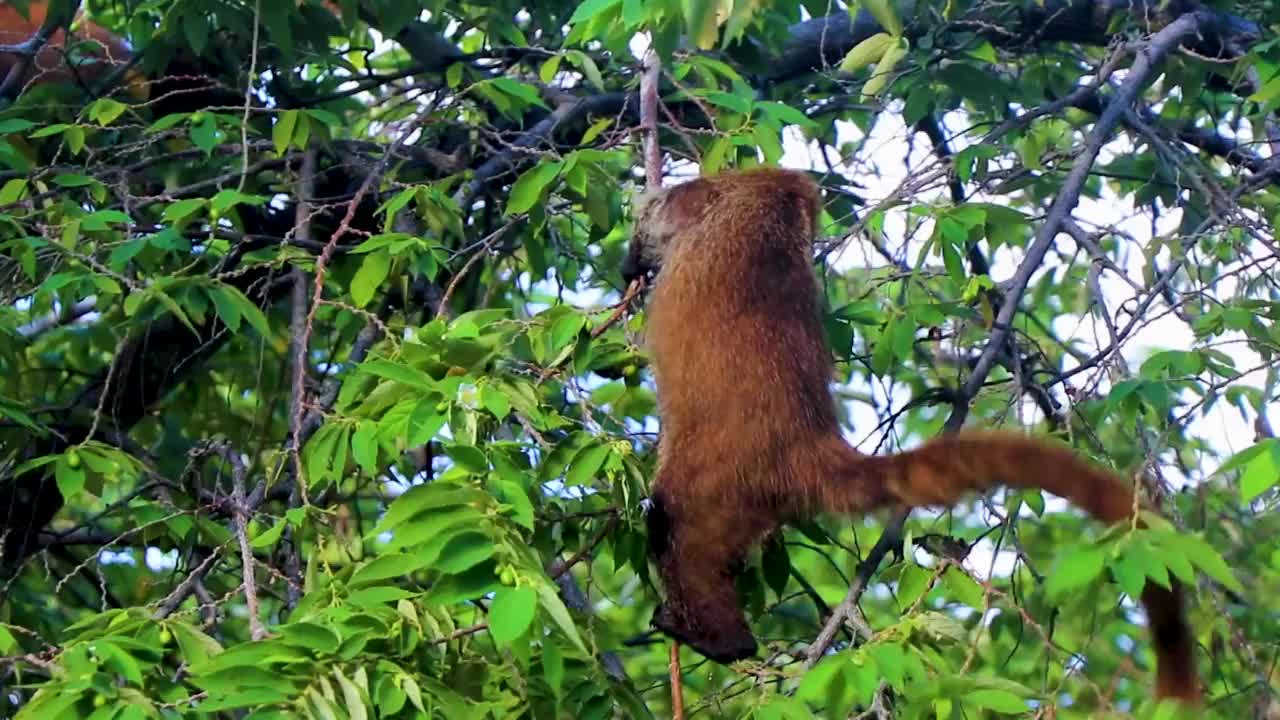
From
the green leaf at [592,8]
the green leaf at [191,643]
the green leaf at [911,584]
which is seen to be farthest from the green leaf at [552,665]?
the green leaf at [592,8]

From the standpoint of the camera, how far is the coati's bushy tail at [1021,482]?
7.91 ft

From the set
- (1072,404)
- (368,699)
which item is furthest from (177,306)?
(1072,404)

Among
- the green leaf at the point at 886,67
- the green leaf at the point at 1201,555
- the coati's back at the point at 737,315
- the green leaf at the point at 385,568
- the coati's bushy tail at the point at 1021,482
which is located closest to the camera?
the green leaf at the point at 1201,555

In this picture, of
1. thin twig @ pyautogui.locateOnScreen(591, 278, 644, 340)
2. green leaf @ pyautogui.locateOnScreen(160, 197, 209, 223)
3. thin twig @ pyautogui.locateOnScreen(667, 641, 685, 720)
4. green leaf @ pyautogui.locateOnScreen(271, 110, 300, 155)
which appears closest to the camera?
thin twig @ pyautogui.locateOnScreen(667, 641, 685, 720)

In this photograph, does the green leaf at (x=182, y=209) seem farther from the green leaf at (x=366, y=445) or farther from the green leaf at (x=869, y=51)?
the green leaf at (x=869, y=51)

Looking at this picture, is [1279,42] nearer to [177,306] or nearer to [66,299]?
[177,306]

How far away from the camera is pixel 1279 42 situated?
3.42 metres

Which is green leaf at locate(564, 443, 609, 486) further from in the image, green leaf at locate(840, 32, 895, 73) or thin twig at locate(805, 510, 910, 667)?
green leaf at locate(840, 32, 895, 73)

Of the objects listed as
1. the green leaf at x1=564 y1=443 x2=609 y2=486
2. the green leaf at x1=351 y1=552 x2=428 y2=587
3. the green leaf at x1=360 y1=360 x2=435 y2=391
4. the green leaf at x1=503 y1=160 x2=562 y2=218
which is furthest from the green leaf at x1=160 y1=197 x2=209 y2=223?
the green leaf at x1=351 y1=552 x2=428 y2=587

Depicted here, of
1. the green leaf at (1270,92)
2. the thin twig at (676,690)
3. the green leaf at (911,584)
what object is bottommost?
the thin twig at (676,690)

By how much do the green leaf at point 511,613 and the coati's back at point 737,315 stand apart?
83 centimetres

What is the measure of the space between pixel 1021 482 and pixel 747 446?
1.74 feet

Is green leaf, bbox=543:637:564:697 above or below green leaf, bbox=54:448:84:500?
above

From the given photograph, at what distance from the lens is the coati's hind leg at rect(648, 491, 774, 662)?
9.52 feet
